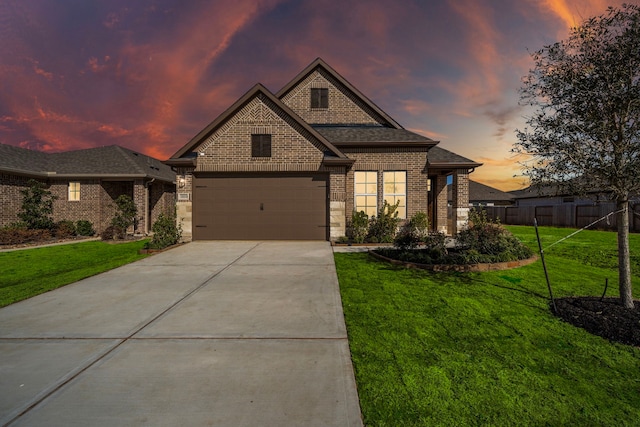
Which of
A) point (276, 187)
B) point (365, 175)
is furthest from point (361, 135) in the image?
point (276, 187)

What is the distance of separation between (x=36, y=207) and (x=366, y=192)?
16915 millimetres

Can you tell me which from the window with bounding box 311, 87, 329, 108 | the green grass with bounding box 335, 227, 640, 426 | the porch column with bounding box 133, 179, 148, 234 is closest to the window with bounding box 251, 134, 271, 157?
the window with bounding box 311, 87, 329, 108

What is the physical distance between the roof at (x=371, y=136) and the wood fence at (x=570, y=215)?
1380cm

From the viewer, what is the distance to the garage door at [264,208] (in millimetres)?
12133

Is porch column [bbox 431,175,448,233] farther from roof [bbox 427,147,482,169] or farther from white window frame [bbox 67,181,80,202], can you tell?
white window frame [bbox 67,181,80,202]

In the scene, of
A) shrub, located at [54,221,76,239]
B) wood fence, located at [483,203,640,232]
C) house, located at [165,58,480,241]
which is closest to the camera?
house, located at [165,58,480,241]

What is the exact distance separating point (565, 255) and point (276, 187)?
10.8m

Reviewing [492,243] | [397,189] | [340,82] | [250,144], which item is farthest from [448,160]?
[250,144]

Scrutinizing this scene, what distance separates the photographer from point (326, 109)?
51.6 ft

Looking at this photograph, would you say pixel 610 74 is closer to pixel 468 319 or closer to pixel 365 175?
pixel 468 319

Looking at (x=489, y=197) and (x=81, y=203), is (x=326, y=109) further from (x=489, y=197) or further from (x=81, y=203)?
(x=489, y=197)

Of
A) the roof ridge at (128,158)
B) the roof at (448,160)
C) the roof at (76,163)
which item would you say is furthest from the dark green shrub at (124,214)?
the roof at (448,160)

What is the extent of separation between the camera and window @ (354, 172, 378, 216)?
42.9ft

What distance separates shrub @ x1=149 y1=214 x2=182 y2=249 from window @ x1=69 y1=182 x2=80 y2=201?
1006 cm
